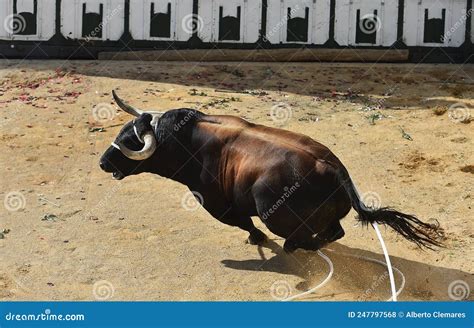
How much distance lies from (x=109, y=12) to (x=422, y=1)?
324 inches

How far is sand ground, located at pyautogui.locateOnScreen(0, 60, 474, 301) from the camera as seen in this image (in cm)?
1141

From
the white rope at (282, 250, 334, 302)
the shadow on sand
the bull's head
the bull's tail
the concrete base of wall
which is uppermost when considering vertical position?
the bull's head

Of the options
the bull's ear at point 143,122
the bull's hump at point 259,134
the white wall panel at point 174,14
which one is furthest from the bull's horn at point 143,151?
the white wall panel at point 174,14

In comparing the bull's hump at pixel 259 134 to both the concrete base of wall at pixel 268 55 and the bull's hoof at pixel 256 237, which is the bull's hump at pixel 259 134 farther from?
the concrete base of wall at pixel 268 55

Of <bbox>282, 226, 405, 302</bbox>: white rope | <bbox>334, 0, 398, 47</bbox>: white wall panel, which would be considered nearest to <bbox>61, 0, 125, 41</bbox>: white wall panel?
<bbox>334, 0, 398, 47</bbox>: white wall panel

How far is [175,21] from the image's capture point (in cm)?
2345

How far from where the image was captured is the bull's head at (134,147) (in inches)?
484

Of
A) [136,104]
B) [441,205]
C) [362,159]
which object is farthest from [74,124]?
[441,205]

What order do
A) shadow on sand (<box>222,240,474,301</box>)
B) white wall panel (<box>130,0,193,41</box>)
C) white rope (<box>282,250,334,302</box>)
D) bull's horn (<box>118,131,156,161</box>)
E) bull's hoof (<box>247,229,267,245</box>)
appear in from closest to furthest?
white rope (<box>282,250,334,302</box>) → shadow on sand (<box>222,240,474,301</box>) → bull's horn (<box>118,131,156,161</box>) → bull's hoof (<box>247,229,267,245</box>) → white wall panel (<box>130,0,193,41</box>)

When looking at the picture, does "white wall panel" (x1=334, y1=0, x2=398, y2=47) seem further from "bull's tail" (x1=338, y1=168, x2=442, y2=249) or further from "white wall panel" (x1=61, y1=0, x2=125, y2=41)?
"bull's tail" (x1=338, y1=168, x2=442, y2=249)

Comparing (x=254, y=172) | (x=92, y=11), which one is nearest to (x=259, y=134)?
(x=254, y=172)

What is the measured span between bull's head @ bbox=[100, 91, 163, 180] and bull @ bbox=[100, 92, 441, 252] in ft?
0.05

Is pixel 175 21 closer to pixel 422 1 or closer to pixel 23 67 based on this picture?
pixel 23 67

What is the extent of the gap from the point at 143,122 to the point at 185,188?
7.92 ft
